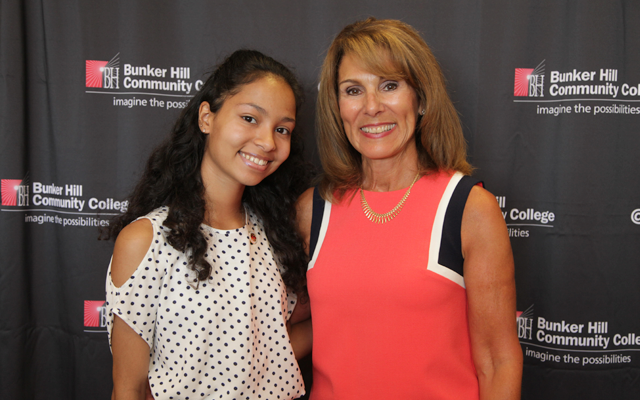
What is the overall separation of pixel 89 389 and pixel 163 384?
3.63 feet

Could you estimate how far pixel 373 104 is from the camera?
1470 millimetres

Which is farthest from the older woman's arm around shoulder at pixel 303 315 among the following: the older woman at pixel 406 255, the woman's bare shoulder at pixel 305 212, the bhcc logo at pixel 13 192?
the bhcc logo at pixel 13 192

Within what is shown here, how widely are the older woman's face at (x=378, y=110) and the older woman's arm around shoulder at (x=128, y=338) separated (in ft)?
2.47

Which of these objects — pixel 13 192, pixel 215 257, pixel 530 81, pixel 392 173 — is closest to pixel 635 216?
pixel 530 81

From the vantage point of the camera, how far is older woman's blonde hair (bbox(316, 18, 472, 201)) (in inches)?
57.6

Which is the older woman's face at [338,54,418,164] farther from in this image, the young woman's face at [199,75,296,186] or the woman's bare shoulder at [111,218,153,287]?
the woman's bare shoulder at [111,218,153,287]

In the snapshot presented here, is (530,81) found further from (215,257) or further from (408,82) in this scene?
(215,257)

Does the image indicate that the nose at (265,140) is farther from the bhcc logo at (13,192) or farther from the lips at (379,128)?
the bhcc logo at (13,192)

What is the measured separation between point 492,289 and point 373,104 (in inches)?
26.8

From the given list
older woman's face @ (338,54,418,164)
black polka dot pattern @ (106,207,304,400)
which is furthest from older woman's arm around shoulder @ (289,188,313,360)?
older woman's face @ (338,54,418,164)

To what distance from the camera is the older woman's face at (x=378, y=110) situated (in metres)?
1.48

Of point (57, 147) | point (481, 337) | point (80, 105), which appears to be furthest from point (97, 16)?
point (481, 337)

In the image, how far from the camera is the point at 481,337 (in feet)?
4.63

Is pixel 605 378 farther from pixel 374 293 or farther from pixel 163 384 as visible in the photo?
pixel 163 384
